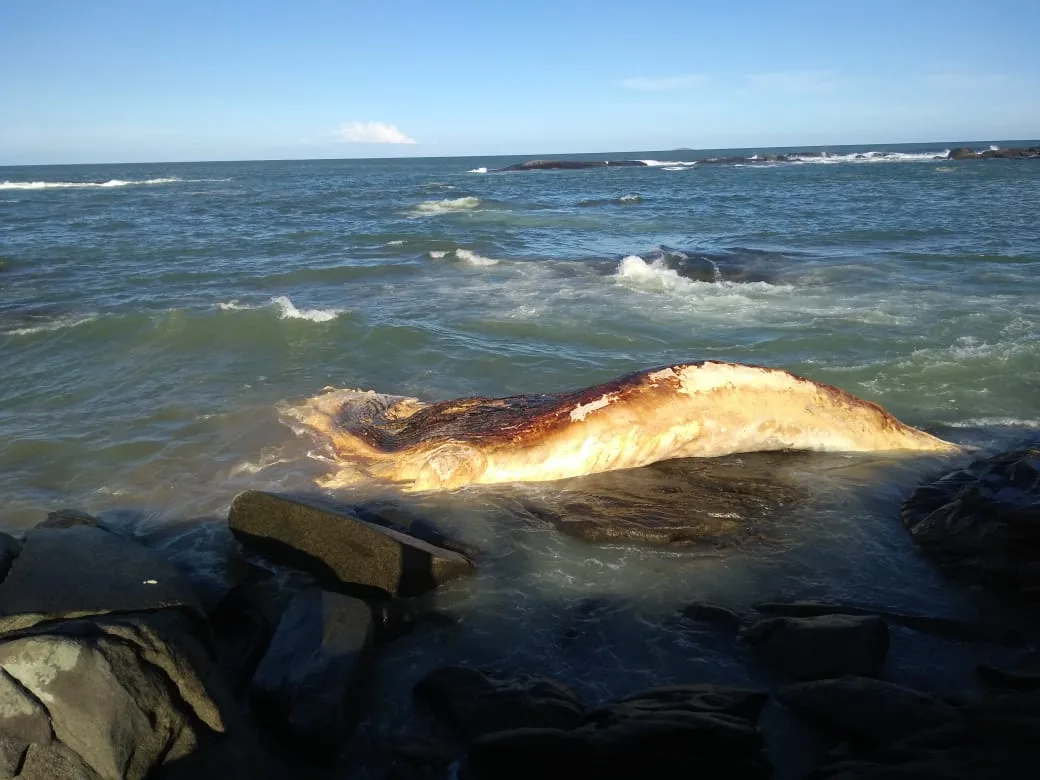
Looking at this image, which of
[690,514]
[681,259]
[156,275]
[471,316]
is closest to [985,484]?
[690,514]

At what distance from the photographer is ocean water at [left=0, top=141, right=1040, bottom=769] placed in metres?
3.85

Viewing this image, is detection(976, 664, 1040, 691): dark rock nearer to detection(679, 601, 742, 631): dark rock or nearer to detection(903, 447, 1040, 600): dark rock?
detection(903, 447, 1040, 600): dark rock

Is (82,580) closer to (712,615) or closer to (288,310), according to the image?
(712,615)

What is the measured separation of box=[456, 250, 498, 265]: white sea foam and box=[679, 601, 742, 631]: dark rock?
13.7 meters

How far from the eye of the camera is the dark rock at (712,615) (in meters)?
3.61

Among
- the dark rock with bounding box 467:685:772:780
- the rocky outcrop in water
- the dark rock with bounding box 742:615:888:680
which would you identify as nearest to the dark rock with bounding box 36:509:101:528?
the dark rock with bounding box 467:685:772:780

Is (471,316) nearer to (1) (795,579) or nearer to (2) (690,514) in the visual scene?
(2) (690,514)

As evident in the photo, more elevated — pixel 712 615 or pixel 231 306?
pixel 231 306

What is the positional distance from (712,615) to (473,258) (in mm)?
14539

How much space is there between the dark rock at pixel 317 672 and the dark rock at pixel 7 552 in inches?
54.5

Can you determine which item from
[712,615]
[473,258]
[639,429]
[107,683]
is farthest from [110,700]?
[473,258]

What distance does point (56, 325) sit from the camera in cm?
1091

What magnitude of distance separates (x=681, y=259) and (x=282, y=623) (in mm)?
12816

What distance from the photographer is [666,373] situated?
517cm
